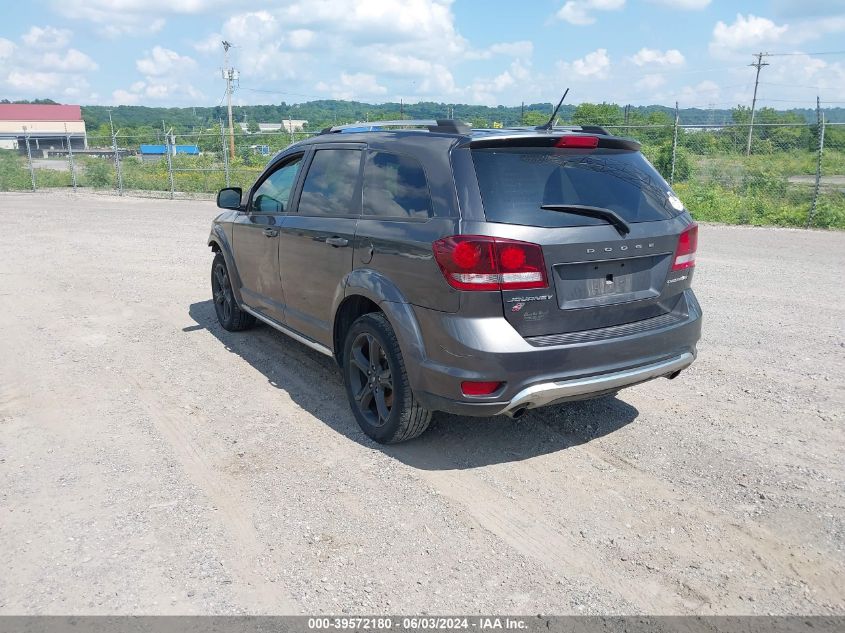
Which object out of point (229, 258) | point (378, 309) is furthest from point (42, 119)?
point (378, 309)

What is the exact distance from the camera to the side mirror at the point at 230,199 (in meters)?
6.19

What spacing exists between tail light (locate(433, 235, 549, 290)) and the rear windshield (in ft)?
0.52

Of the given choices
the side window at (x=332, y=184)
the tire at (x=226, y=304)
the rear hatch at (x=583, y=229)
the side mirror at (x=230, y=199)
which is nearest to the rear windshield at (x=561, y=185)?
the rear hatch at (x=583, y=229)

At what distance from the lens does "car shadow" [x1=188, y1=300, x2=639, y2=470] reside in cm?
421

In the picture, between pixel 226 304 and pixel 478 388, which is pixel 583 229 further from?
pixel 226 304

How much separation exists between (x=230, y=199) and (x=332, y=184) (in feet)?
5.63

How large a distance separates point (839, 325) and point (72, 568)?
22.2 feet

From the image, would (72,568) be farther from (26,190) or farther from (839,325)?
(26,190)

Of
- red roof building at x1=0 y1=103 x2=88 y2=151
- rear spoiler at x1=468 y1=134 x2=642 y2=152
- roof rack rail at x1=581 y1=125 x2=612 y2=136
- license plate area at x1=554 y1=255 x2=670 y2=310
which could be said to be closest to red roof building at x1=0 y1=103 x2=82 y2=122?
red roof building at x1=0 y1=103 x2=88 y2=151

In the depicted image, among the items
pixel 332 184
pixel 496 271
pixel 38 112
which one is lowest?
pixel 496 271

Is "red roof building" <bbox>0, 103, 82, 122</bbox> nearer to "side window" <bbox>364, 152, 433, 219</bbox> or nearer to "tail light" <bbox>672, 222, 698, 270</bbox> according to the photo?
"side window" <bbox>364, 152, 433, 219</bbox>

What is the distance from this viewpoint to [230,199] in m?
6.23

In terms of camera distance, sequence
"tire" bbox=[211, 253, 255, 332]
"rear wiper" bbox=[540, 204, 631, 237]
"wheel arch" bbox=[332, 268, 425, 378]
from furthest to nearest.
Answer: "tire" bbox=[211, 253, 255, 332], "wheel arch" bbox=[332, 268, 425, 378], "rear wiper" bbox=[540, 204, 631, 237]

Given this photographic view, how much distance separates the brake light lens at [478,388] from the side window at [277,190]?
2.48 m
